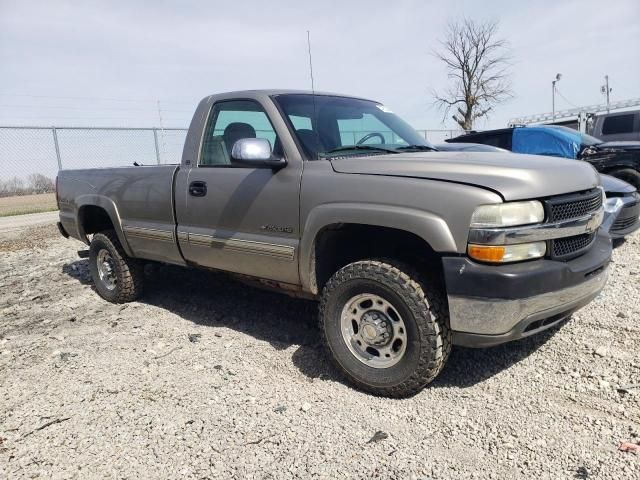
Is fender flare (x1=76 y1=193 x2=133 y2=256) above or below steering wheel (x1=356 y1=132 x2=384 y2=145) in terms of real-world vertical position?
below

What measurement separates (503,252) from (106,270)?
13.6 feet

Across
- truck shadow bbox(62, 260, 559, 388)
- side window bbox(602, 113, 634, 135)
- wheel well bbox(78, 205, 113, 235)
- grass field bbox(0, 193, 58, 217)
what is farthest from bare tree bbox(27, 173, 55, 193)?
side window bbox(602, 113, 634, 135)

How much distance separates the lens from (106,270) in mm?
4938

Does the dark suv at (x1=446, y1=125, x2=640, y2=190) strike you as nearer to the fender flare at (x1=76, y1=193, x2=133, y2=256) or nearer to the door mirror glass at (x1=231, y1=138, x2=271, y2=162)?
the door mirror glass at (x1=231, y1=138, x2=271, y2=162)

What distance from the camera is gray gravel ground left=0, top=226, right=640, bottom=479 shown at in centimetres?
222

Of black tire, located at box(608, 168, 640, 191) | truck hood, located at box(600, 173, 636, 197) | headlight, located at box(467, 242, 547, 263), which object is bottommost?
black tire, located at box(608, 168, 640, 191)

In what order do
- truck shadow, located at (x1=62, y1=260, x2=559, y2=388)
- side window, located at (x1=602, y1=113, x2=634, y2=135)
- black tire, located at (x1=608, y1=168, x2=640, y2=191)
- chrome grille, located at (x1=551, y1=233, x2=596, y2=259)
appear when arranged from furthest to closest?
side window, located at (x1=602, y1=113, x2=634, y2=135) < black tire, located at (x1=608, y1=168, x2=640, y2=191) < truck shadow, located at (x1=62, y1=260, x2=559, y2=388) < chrome grille, located at (x1=551, y1=233, x2=596, y2=259)

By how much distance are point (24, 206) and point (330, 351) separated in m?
13.2

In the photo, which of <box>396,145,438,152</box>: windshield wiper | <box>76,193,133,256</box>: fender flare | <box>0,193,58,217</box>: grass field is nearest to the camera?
<box>396,145,438,152</box>: windshield wiper

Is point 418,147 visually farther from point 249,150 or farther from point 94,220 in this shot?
point 94,220

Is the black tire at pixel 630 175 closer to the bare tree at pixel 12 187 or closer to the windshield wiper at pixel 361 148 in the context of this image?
the windshield wiper at pixel 361 148

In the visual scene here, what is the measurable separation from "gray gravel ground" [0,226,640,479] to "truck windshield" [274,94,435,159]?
4.91ft

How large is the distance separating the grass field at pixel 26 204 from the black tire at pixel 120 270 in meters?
9.40

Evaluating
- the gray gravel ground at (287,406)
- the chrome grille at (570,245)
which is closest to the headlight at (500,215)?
the chrome grille at (570,245)
